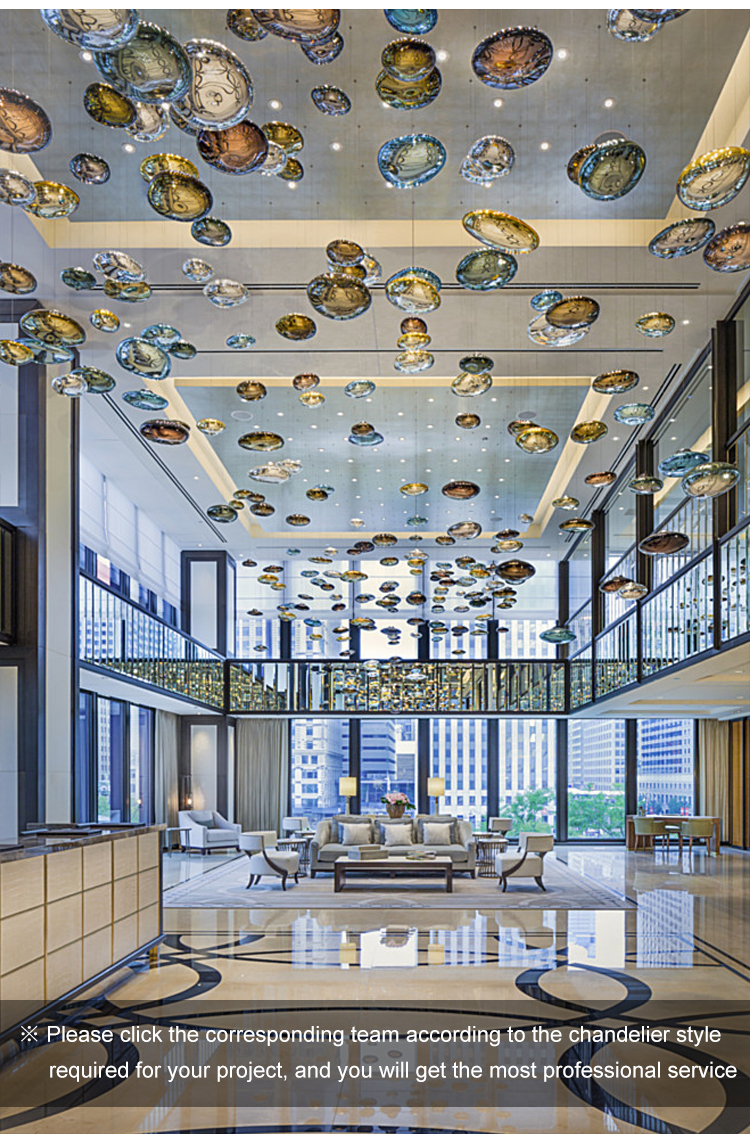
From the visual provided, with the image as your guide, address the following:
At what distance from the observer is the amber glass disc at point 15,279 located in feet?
20.0

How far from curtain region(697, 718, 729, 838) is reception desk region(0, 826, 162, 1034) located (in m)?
15.6

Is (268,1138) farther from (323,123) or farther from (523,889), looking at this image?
(523,889)

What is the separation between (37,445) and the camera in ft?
33.3

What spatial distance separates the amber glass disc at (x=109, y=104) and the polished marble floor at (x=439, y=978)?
492 cm

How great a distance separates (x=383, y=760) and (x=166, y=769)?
18.3ft

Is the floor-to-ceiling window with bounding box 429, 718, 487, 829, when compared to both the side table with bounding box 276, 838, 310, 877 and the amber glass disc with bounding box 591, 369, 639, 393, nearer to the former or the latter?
the side table with bounding box 276, 838, 310, 877

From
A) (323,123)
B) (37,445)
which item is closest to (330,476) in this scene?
(37,445)

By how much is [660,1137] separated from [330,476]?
1348 centimetres

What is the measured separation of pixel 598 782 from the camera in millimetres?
22625

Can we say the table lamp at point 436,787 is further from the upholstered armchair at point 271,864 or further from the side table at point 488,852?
the upholstered armchair at point 271,864

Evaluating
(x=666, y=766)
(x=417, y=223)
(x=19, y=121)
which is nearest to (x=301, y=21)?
(x=19, y=121)

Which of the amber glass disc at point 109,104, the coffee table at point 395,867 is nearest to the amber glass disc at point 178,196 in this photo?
the amber glass disc at point 109,104

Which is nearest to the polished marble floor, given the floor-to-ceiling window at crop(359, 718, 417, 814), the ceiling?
the ceiling

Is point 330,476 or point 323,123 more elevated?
point 323,123
